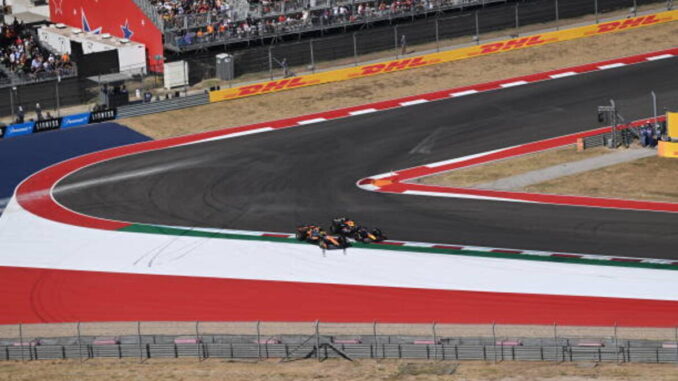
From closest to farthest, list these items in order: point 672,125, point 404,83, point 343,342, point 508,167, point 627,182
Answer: point 343,342 → point 627,182 → point 508,167 → point 672,125 → point 404,83

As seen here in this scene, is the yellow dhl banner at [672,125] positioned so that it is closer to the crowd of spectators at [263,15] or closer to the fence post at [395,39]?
the fence post at [395,39]

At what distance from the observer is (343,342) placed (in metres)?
41.0

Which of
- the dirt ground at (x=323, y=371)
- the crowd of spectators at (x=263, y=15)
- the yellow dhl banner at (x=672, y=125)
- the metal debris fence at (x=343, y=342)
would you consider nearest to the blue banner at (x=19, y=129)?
the crowd of spectators at (x=263, y=15)

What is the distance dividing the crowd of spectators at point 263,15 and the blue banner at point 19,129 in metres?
10.9

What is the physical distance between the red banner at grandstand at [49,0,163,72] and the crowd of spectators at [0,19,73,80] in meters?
4.23

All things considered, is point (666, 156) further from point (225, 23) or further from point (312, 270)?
point (225, 23)

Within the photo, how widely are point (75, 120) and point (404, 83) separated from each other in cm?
1863

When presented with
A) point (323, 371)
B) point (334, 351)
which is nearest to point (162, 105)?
point (334, 351)

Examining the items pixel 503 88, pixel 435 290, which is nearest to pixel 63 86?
pixel 503 88

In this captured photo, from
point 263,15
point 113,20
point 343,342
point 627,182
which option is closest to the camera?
point 343,342

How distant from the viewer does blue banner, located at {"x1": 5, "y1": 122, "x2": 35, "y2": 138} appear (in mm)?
66812

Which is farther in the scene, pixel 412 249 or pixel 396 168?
pixel 396 168

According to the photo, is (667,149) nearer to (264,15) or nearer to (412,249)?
(412,249)

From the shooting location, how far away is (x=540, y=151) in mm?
62312
